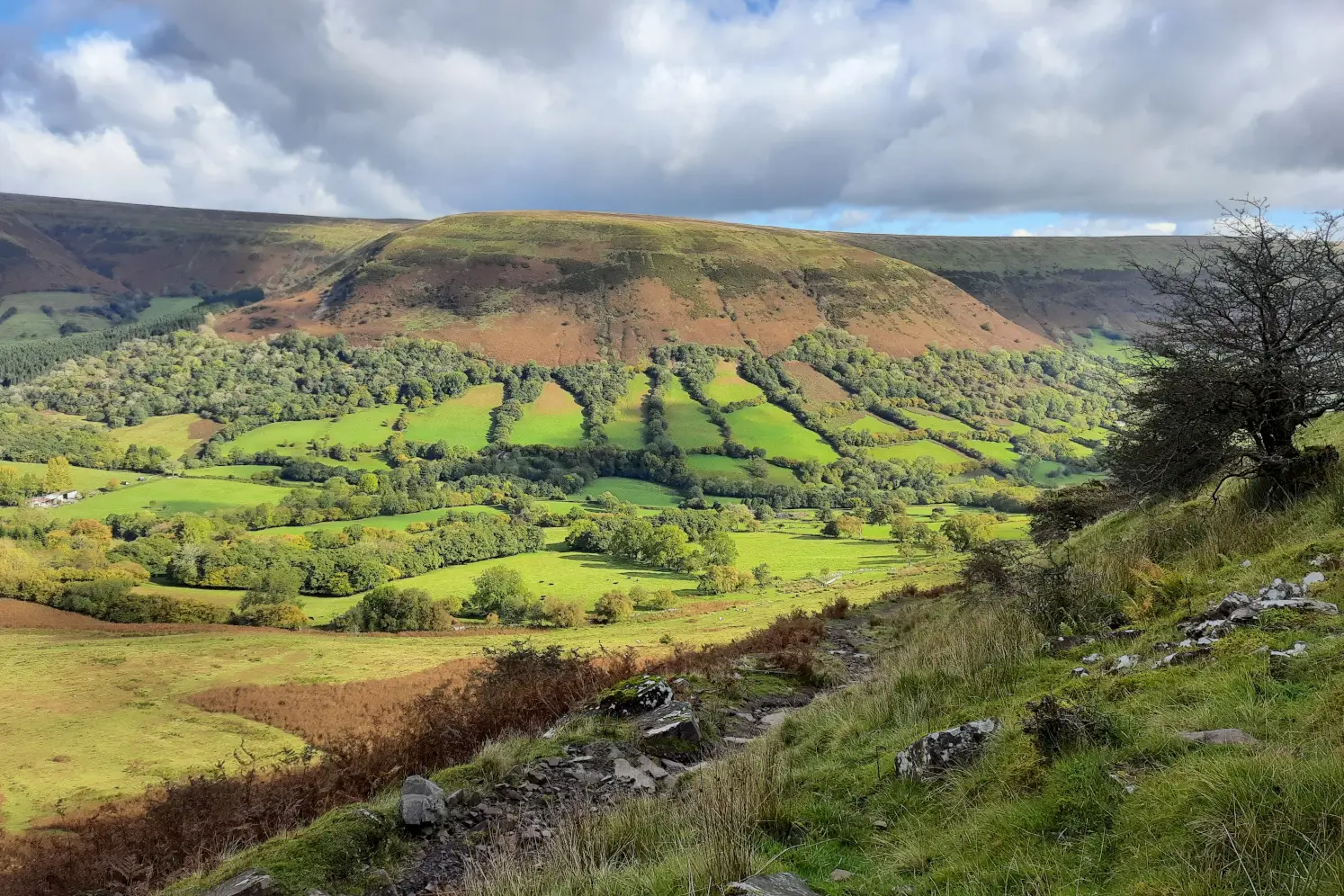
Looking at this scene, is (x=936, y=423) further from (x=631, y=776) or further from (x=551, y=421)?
(x=631, y=776)

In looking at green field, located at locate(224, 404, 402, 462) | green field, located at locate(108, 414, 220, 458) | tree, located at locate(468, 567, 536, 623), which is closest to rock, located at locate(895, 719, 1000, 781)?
tree, located at locate(468, 567, 536, 623)

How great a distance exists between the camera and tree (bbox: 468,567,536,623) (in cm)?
5879

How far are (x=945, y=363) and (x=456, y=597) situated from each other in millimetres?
145331

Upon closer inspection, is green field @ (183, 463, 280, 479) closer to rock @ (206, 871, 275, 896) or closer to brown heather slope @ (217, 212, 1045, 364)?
brown heather slope @ (217, 212, 1045, 364)

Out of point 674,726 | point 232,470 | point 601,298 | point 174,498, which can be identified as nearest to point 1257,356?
point 674,726

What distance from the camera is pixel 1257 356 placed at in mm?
11266

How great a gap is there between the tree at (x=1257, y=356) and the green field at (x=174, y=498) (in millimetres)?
110300

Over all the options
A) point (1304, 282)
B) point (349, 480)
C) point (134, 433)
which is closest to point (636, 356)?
point (349, 480)

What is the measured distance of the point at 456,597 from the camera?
63.4m

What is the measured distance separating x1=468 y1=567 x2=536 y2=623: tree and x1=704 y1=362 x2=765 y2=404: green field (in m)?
91.4

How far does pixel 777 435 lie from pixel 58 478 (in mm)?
121205

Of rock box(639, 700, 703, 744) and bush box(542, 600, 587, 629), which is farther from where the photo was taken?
bush box(542, 600, 587, 629)

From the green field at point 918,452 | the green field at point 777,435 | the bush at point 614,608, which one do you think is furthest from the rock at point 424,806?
the green field at point 918,452

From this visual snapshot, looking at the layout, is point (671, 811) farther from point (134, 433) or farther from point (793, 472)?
point (134, 433)
